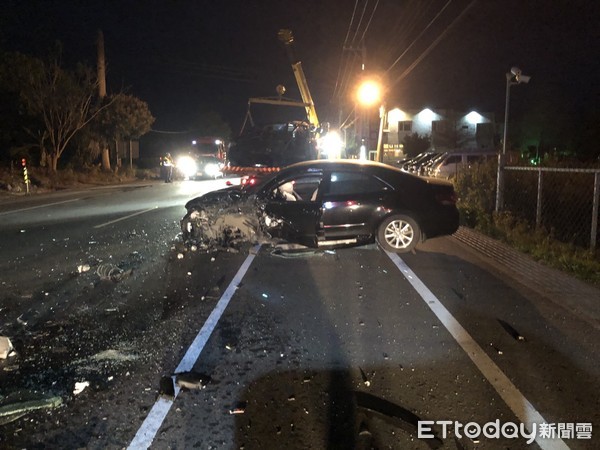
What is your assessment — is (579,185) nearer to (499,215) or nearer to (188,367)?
(499,215)

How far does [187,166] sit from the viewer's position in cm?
3969

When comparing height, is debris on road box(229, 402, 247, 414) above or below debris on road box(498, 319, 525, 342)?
below

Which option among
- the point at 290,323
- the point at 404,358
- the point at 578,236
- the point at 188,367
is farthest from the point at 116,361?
the point at 578,236

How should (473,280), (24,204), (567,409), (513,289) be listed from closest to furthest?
→ (567,409)
(513,289)
(473,280)
(24,204)

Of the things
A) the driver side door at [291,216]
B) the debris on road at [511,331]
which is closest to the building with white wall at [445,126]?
the driver side door at [291,216]

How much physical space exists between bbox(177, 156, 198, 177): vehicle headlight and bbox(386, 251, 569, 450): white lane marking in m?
33.0

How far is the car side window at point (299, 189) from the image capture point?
9.91 metres

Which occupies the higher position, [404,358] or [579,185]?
[579,185]

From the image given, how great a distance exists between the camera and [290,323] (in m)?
6.35

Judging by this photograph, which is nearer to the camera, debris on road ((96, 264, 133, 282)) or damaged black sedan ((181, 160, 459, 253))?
debris on road ((96, 264, 133, 282))

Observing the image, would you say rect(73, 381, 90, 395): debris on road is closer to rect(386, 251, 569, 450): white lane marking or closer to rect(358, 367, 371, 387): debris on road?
rect(358, 367, 371, 387): debris on road

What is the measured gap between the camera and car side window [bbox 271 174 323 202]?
32.5 feet

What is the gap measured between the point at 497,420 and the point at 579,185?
9.25m

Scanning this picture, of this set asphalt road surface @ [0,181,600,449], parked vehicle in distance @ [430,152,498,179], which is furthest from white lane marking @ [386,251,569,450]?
parked vehicle in distance @ [430,152,498,179]
